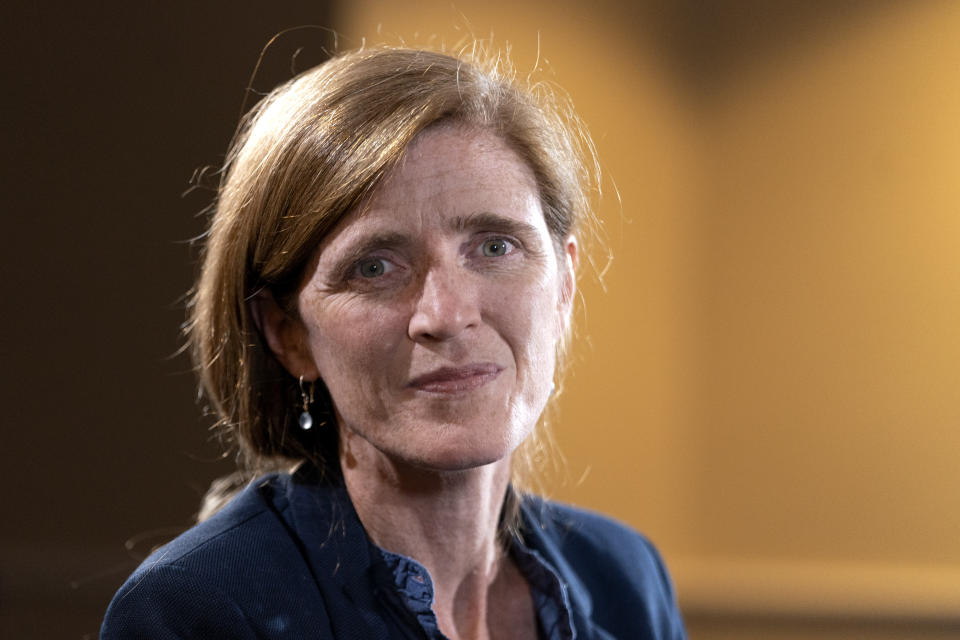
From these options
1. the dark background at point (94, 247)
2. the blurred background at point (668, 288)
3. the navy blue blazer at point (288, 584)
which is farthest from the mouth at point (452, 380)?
the dark background at point (94, 247)

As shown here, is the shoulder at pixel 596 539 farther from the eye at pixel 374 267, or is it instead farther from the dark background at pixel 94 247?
the dark background at pixel 94 247

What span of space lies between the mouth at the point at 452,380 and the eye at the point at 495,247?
5.1 inches

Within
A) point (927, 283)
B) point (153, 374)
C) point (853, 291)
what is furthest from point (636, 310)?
point (153, 374)

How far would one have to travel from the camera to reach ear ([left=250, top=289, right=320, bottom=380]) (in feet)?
3.92

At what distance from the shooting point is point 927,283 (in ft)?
8.32

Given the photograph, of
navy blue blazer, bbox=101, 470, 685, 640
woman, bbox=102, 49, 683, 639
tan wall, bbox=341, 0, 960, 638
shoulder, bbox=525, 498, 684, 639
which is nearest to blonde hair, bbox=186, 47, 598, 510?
woman, bbox=102, 49, 683, 639

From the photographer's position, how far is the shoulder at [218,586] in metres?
1.03

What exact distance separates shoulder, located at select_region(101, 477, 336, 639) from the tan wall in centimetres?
155

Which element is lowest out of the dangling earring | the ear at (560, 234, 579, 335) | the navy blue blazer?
the navy blue blazer

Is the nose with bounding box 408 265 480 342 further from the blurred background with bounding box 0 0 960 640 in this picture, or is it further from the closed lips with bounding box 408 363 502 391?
the blurred background with bounding box 0 0 960 640

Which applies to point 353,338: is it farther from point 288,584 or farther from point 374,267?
point 288,584

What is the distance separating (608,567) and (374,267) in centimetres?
63

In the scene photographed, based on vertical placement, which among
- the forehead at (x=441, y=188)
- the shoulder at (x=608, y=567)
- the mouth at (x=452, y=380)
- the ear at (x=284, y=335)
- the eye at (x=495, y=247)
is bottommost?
the shoulder at (x=608, y=567)

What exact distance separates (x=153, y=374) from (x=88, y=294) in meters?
0.25
